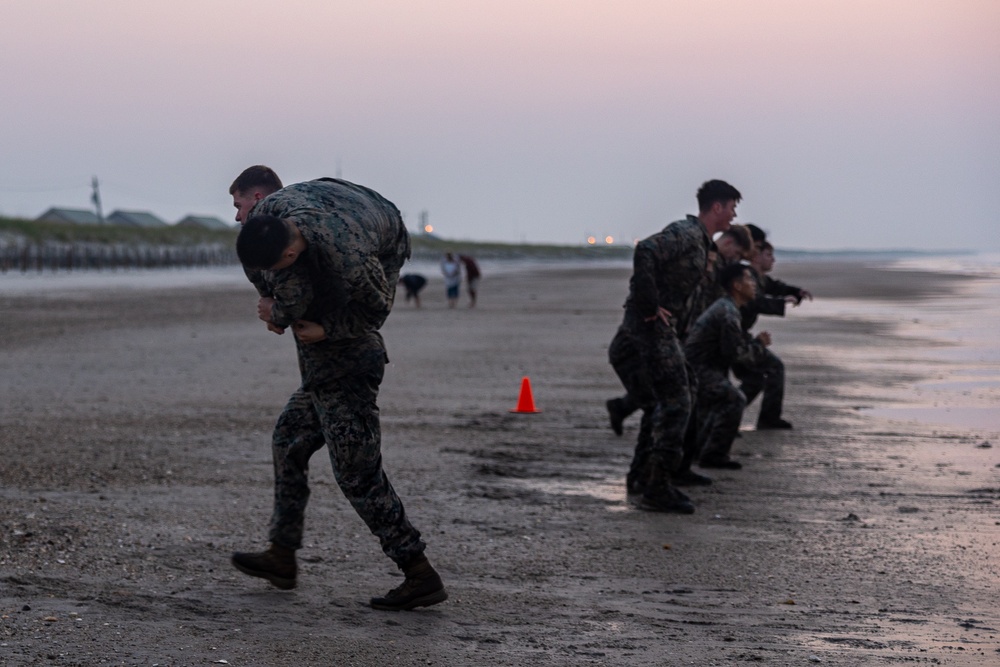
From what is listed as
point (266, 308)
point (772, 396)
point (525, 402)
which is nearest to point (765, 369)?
point (772, 396)

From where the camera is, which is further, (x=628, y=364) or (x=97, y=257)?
(x=97, y=257)

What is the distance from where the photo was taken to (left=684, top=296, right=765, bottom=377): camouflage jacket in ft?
28.2

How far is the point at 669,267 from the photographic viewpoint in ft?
24.0

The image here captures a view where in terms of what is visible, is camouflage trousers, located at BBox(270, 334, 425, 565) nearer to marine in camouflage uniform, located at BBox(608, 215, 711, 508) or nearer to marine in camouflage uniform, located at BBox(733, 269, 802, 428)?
marine in camouflage uniform, located at BBox(608, 215, 711, 508)

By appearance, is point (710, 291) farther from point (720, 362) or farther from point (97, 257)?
point (97, 257)

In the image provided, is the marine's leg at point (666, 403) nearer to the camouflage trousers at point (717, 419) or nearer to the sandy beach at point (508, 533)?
the sandy beach at point (508, 533)

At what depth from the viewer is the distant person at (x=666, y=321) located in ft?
23.5

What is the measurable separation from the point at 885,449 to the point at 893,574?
3718 millimetres

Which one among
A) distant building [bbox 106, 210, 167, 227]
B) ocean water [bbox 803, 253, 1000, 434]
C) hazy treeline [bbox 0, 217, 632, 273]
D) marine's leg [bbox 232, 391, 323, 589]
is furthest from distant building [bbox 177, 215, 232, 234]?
marine's leg [bbox 232, 391, 323, 589]

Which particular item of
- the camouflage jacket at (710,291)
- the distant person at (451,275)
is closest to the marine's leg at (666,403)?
the camouflage jacket at (710,291)

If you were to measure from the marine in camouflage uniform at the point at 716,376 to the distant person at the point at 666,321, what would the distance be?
48.0 inches

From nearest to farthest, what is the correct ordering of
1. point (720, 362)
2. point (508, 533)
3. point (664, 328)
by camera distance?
point (508, 533)
point (664, 328)
point (720, 362)

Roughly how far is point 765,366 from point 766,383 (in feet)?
0.48

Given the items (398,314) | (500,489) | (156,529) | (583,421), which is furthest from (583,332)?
(156,529)
